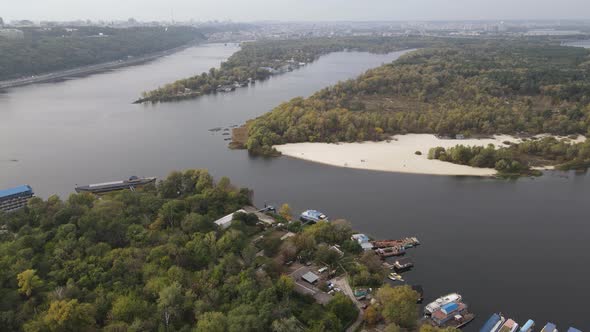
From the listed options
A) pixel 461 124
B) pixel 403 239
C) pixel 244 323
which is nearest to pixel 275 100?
pixel 461 124

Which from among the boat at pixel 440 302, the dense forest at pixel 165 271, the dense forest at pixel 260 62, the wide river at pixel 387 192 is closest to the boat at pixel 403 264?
the wide river at pixel 387 192

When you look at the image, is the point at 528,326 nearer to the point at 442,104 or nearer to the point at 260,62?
the point at 442,104

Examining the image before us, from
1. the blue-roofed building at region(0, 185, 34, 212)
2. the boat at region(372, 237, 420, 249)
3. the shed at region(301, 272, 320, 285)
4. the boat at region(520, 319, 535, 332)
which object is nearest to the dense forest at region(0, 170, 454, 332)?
the shed at region(301, 272, 320, 285)

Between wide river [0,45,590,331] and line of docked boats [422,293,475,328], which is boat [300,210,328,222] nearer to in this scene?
wide river [0,45,590,331]

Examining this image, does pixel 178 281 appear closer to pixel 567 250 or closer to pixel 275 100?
pixel 567 250

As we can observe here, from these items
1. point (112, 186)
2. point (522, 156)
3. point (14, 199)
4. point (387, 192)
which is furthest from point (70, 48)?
point (522, 156)

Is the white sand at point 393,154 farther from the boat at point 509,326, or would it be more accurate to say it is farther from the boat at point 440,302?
the boat at point 509,326
